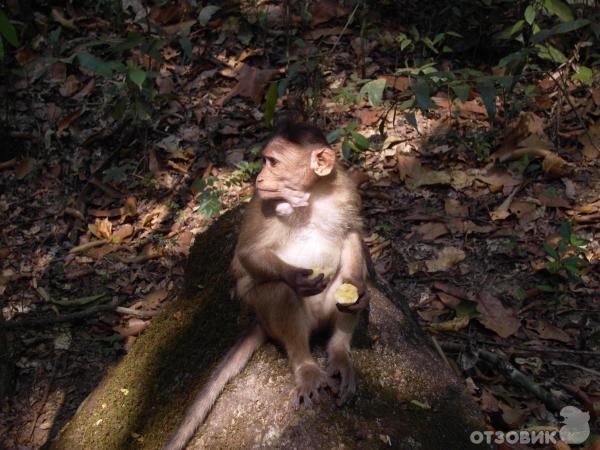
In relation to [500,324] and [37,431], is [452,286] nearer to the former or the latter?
[500,324]

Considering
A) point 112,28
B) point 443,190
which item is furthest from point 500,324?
point 112,28

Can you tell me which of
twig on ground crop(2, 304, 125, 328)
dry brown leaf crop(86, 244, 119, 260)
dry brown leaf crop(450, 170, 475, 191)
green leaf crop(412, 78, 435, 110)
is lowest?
dry brown leaf crop(86, 244, 119, 260)

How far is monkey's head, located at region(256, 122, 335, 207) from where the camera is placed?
11.4 ft

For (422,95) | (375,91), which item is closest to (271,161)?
(422,95)

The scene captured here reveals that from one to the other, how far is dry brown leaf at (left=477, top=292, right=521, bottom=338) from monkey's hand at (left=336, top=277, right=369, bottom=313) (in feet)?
5.32

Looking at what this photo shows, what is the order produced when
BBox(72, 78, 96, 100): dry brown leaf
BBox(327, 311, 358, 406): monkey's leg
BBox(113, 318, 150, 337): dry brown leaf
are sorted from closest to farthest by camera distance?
BBox(327, 311, 358, 406): monkey's leg, BBox(113, 318, 150, 337): dry brown leaf, BBox(72, 78, 96, 100): dry brown leaf

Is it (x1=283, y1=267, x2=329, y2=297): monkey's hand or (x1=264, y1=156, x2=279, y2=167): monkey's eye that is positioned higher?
(x1=264, y1=156, x2=279, y2=167): monkey's eye

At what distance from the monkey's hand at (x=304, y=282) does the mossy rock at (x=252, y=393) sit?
359 millimetres

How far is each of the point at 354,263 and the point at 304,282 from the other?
1.44ft

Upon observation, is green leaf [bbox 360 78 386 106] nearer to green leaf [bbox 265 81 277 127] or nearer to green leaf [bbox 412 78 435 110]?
green leaf [bbox 412 78 435 110]

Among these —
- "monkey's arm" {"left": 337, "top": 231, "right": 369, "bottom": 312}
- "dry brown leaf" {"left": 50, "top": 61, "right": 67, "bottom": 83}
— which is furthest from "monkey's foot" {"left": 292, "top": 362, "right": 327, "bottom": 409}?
"dry brown leaf" {"left": 50, "top": 61, "right": 67, "bottom": 83}

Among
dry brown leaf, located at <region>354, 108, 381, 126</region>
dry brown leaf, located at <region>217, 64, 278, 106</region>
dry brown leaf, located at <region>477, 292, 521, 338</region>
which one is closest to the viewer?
dry brown leaf, located at <region>477, 292, 521, 338</region>

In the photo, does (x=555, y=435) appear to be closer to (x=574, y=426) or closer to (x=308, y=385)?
(x=574, y=426)

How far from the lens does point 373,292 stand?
4.03 m
